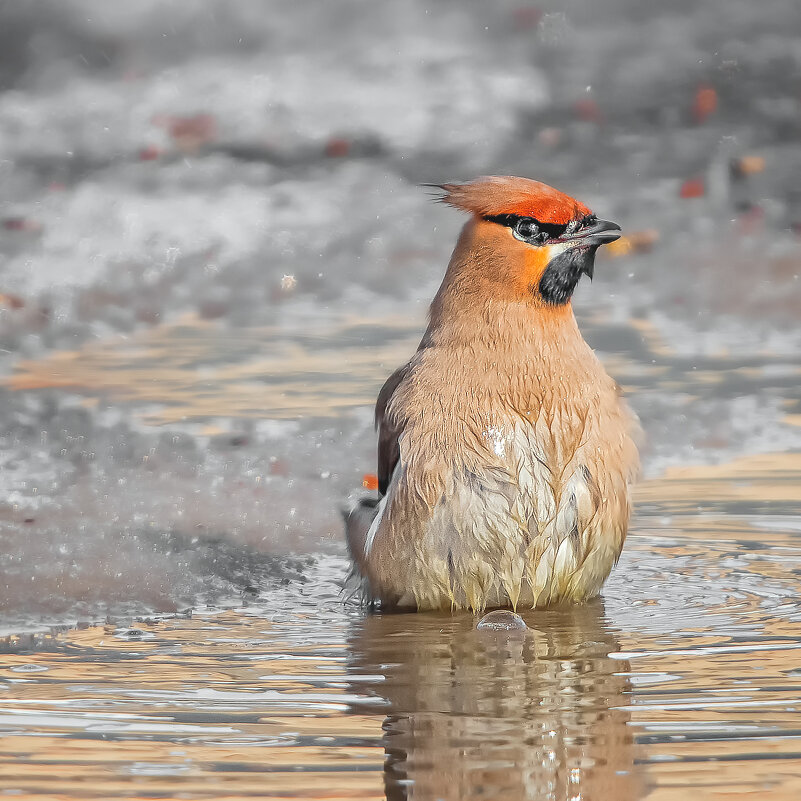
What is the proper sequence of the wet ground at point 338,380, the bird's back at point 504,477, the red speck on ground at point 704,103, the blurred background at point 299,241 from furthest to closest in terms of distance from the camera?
the red speck on ground at point 704,103
the blurred background at point 299,241
the bird's back at point 504,477
the wet ground at point 338,380

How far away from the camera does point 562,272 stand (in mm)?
5430

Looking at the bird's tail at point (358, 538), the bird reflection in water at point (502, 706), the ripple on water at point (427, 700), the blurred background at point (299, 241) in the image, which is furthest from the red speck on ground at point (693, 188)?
the bird reflection in water at point (502, 706)

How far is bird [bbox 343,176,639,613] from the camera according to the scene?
5.18 m

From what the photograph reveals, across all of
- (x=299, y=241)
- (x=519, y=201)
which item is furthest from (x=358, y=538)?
(x=299, y=241)

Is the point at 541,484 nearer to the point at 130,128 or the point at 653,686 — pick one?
the point at 653,686

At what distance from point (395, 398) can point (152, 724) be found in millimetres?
1654

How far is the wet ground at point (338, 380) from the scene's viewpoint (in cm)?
397

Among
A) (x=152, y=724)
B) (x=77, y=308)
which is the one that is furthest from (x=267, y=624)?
(x=77, y=308)

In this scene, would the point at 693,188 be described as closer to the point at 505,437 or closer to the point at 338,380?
the point at 338,380

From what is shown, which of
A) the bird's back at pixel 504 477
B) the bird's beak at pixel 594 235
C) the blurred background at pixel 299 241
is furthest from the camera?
the blurred background at pixel 299 241

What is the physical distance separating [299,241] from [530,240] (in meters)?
6.73

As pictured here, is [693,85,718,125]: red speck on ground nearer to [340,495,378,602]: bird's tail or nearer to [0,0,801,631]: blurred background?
[0,0,801,631]: blurred background

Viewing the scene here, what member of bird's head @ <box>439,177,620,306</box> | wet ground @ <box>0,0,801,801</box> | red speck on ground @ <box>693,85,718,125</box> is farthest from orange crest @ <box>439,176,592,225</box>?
red speck on ground @ <box>693,85,718,125</box>

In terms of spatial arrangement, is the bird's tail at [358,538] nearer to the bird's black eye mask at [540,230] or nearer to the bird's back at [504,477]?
the bird's back at [504,477]
